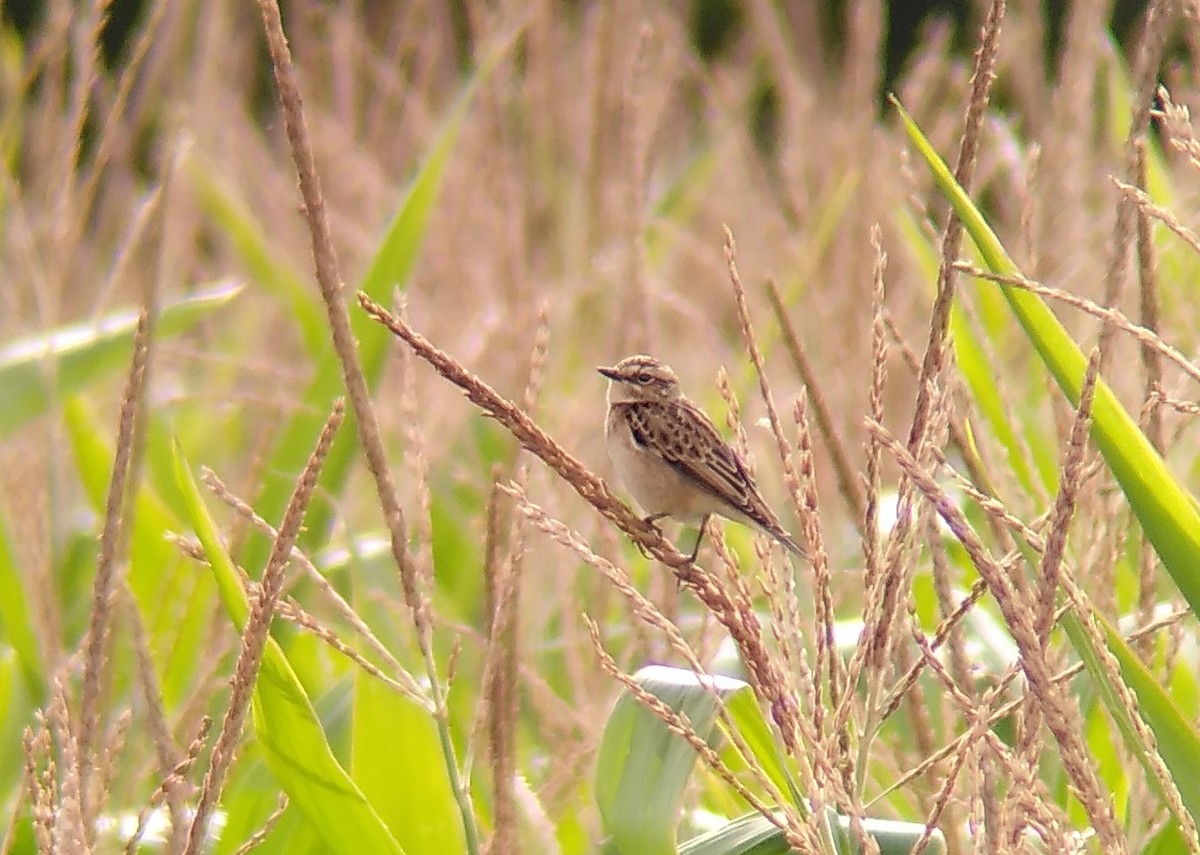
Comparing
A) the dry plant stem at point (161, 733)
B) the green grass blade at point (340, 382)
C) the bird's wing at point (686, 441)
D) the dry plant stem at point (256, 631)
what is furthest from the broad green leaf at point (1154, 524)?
the bird's wing at point (686, 441)

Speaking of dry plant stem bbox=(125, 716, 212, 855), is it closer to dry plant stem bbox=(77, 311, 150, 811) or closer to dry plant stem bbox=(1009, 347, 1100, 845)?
dry plant stem bbox=(77, 311, 150, 811)

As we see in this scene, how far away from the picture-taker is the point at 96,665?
141 centimetres

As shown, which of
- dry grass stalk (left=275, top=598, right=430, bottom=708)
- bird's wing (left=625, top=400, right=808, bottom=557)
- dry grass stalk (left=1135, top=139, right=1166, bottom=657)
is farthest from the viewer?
bird's wing (left=625, top=400, right=808, bottom=557)

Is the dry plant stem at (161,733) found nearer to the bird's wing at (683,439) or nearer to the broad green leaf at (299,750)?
the broad green leaf at (299,750)

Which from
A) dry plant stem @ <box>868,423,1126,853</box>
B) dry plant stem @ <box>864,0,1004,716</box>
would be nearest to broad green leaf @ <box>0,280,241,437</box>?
dry plant stem @ <box>864,0,1004,716</box>

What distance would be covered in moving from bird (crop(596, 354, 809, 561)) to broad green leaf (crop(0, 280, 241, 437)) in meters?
0.89

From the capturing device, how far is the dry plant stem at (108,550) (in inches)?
54.0

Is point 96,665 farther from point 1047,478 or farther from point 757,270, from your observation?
point 757,270

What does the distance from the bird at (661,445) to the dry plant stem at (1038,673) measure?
6.86 feet

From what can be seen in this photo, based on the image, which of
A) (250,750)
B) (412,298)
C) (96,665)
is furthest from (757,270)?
(96,665)

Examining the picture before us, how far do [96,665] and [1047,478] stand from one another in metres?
2.00

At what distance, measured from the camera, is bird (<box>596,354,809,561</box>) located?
11.1ft

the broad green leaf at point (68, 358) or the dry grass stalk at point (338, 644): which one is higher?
the broad green leaf at point (68, 358)

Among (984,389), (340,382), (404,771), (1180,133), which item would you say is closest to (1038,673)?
(1180,133)
